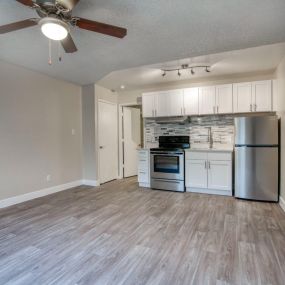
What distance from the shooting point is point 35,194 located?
13.2ft

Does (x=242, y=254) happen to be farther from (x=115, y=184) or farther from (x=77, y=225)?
(x=115, y=184)

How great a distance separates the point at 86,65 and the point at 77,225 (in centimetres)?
271

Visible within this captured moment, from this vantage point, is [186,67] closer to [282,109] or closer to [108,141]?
[282,109]


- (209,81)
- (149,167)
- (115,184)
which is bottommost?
(115,184)

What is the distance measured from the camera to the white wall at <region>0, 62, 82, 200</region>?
3.53 m

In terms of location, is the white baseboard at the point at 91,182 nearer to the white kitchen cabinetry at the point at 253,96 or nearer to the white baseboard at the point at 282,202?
the white kitchen cabinetry at the point at 253,96

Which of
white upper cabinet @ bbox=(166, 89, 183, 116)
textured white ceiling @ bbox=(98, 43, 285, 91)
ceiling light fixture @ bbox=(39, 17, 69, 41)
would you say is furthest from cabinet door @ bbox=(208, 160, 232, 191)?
ceiling light fixture @ bbox=(39, 17, 69, 41)

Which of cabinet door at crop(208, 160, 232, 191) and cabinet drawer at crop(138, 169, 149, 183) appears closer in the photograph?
cabinet door at crop(208, 160, 232, 191)

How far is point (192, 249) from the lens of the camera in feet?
7.14

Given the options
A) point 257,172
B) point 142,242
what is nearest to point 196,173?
point 257,172

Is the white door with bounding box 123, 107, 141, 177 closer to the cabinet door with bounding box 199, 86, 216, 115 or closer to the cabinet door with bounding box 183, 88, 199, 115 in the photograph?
the cabinet door with bounding box 183, 88, 199, 115

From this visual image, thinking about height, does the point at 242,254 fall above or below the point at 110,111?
below

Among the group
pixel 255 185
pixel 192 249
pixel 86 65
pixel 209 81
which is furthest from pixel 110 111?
pixel 192 249

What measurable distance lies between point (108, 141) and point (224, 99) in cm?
300
